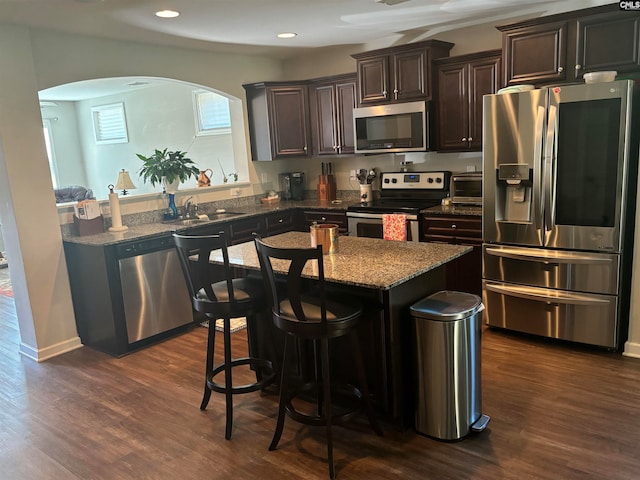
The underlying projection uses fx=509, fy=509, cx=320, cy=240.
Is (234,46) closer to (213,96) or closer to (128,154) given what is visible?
(213,96)

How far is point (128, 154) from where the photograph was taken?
888cm

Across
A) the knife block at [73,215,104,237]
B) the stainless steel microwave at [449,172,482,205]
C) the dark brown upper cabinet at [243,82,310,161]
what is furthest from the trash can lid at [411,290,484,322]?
the dark brown upper cabinet at [243,82,310,161]

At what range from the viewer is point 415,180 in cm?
507

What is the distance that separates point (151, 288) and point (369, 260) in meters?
2.16

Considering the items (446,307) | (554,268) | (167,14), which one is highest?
(167,14)

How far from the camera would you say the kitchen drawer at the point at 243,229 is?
4.75 metres

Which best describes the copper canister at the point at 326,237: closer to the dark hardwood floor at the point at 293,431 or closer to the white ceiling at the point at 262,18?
the dark hardwood floor at the point at 293,431

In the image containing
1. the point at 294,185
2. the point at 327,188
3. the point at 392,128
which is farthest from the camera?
the point at 294,185

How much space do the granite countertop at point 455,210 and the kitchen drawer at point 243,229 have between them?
5.27ft

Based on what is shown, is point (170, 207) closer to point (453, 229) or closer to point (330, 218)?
point (330, 218)

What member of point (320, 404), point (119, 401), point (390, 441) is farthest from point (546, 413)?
point (119, 401)

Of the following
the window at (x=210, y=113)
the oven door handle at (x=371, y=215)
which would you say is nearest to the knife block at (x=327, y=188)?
the oven door handle at (x=371, y=215)

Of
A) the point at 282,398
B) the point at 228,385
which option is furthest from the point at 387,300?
the point at 228,385

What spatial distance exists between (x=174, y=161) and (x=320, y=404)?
285cm
